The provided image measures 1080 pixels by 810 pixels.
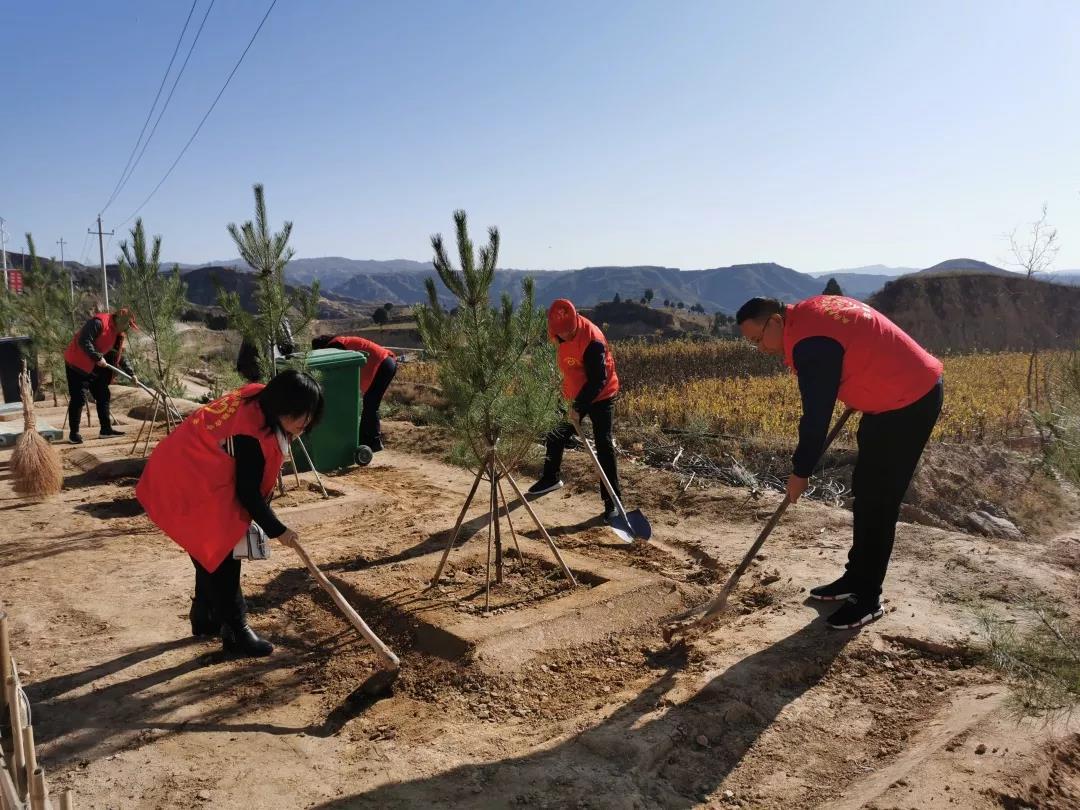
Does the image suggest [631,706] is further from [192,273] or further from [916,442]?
[192,273]

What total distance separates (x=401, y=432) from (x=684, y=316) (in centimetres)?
3641

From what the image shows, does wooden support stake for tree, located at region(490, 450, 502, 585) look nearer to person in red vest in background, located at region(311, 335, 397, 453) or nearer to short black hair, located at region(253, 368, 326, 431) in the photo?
short black hair, located at region(253, 368, 326, 431)

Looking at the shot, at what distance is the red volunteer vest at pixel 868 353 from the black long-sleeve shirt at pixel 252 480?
2558mm

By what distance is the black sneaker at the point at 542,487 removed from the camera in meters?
6.93

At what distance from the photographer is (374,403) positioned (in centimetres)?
854

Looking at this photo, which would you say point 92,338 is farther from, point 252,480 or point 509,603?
point 509,603

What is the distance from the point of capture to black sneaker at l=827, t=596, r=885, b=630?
4012 mm

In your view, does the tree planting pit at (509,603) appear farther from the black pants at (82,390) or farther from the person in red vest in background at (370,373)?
the black pants at (82,390)

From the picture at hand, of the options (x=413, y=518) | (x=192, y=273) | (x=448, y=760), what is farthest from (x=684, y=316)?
(x=192, y=273)

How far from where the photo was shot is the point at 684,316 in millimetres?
44188

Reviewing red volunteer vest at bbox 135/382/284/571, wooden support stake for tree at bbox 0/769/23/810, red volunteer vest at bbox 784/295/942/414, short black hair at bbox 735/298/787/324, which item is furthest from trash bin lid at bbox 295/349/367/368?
wooden support stake for tree at bbox 0/769/23/810

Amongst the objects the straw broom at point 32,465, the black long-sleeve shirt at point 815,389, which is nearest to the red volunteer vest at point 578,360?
the black long-sleeve shirt at point 815,389

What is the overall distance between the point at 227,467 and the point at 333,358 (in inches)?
157

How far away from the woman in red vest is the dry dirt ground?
772 mm
